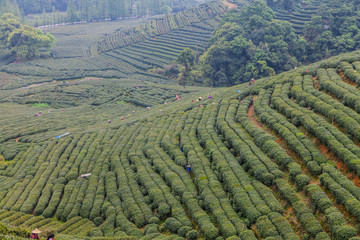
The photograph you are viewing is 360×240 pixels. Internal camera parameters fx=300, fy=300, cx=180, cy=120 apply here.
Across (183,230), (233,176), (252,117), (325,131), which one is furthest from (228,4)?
(183,230)

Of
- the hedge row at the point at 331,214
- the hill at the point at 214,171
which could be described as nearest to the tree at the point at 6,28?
the hill at the point at 214,171

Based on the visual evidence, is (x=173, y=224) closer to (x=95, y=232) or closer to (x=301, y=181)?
(x=95, y=232)

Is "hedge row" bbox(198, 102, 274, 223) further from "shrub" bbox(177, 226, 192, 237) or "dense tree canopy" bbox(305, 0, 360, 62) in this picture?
"dense tree canopy" bbox(305, 0, 360, 62)

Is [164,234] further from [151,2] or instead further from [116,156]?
[151,2]

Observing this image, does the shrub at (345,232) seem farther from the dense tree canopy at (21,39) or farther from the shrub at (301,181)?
the dense tree canopy at (21,39)

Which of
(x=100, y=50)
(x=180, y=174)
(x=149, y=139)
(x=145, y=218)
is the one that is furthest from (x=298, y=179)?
(x=100, y=50)
